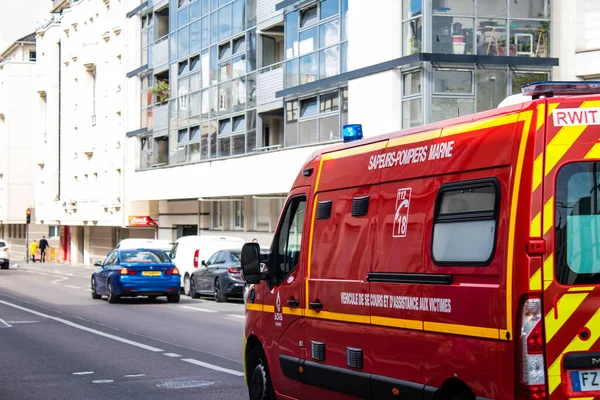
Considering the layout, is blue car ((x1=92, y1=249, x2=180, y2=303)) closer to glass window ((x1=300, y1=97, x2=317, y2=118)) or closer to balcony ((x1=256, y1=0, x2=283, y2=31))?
glass window ((x1=300, y1=97, x2=317, y2=118))

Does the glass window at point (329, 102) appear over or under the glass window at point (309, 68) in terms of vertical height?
under

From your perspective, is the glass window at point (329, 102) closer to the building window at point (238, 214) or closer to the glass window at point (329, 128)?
the glass window at point (329, 128)

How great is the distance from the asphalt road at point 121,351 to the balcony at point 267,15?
41.3 ft

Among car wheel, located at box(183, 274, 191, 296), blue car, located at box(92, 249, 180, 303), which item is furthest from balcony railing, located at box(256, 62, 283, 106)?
blue car, located at box(92, 249, 180, 303)

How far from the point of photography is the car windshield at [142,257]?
88.3 feet

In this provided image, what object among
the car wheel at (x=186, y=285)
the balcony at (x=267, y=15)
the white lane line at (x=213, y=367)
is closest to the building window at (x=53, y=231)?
the balcony at (x=267, y=15)

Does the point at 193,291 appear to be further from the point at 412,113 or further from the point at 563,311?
the point at 563,311

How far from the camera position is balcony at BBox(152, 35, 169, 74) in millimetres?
46875

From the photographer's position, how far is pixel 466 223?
6543 mm

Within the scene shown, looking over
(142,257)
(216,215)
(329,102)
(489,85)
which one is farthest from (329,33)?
(216,215)

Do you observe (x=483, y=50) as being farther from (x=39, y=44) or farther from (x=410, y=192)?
(x=39, y=44)

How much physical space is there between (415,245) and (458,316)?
0.77m

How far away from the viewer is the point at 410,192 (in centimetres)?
718

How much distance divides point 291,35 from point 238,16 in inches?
215
